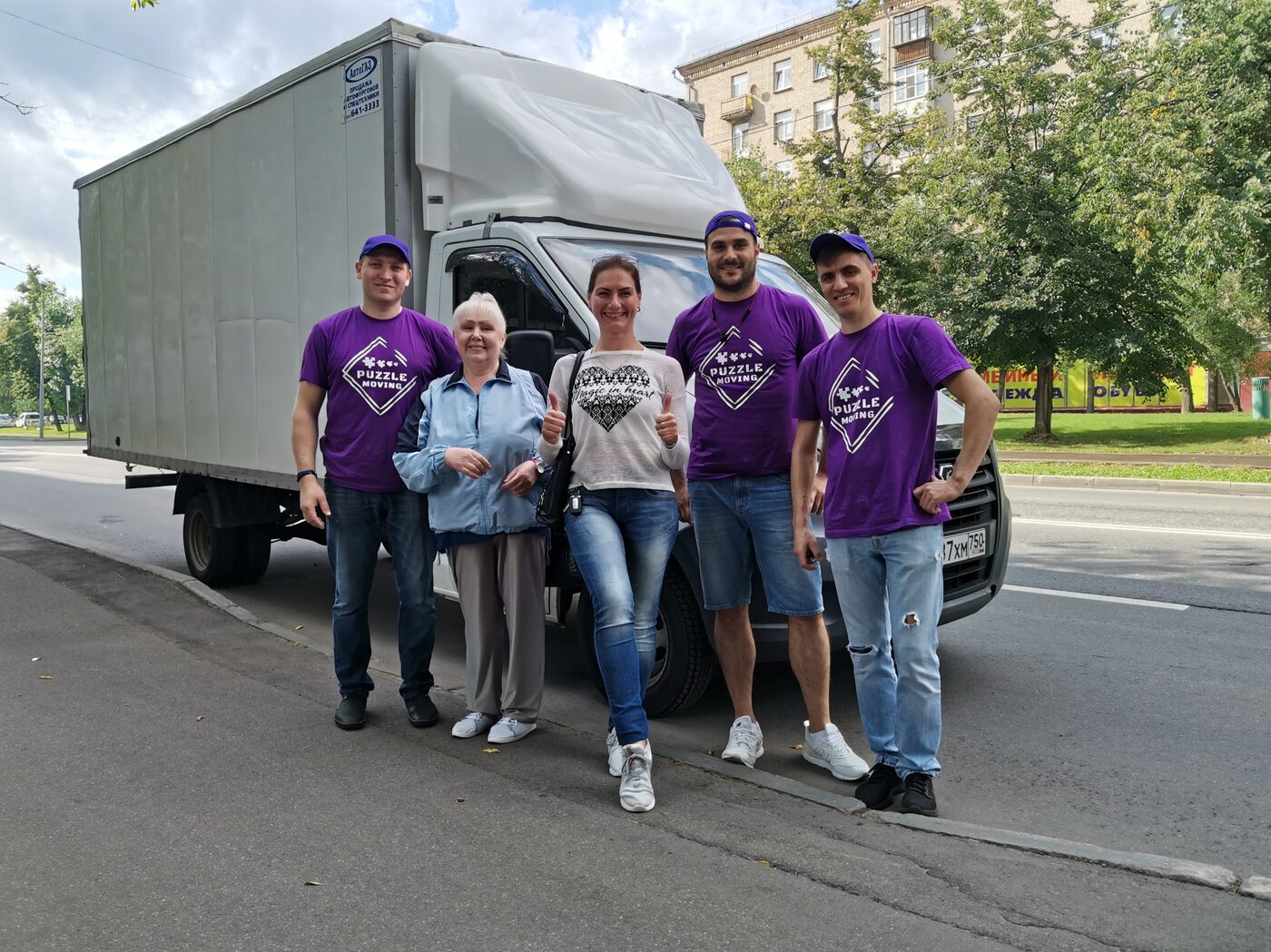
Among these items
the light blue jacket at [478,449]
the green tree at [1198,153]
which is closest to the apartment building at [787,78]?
the green tree at [1198,153]

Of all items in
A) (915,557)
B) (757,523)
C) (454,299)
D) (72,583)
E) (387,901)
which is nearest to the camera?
(387,901)

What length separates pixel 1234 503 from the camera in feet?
42.3

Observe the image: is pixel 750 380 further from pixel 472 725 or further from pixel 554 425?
pixel 472 725

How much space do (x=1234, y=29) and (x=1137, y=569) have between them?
13.4m

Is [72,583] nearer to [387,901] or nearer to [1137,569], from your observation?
[387,901]

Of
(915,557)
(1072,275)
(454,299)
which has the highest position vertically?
(1072,275)

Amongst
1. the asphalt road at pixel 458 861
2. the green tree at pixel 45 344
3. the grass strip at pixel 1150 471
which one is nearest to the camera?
the asphalt road at pixel 458 861

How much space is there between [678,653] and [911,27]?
46.7 meters

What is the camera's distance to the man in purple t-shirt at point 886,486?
342 cm

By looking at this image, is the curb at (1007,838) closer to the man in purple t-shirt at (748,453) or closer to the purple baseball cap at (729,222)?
the man in purple t-shirt at (748,453)

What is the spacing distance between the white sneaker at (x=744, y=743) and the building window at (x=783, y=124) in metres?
49.4

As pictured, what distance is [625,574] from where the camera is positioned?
153 inches

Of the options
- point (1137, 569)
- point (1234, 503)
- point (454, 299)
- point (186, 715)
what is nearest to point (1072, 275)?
point (1234, 503)

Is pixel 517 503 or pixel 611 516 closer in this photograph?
pixel 611 516
